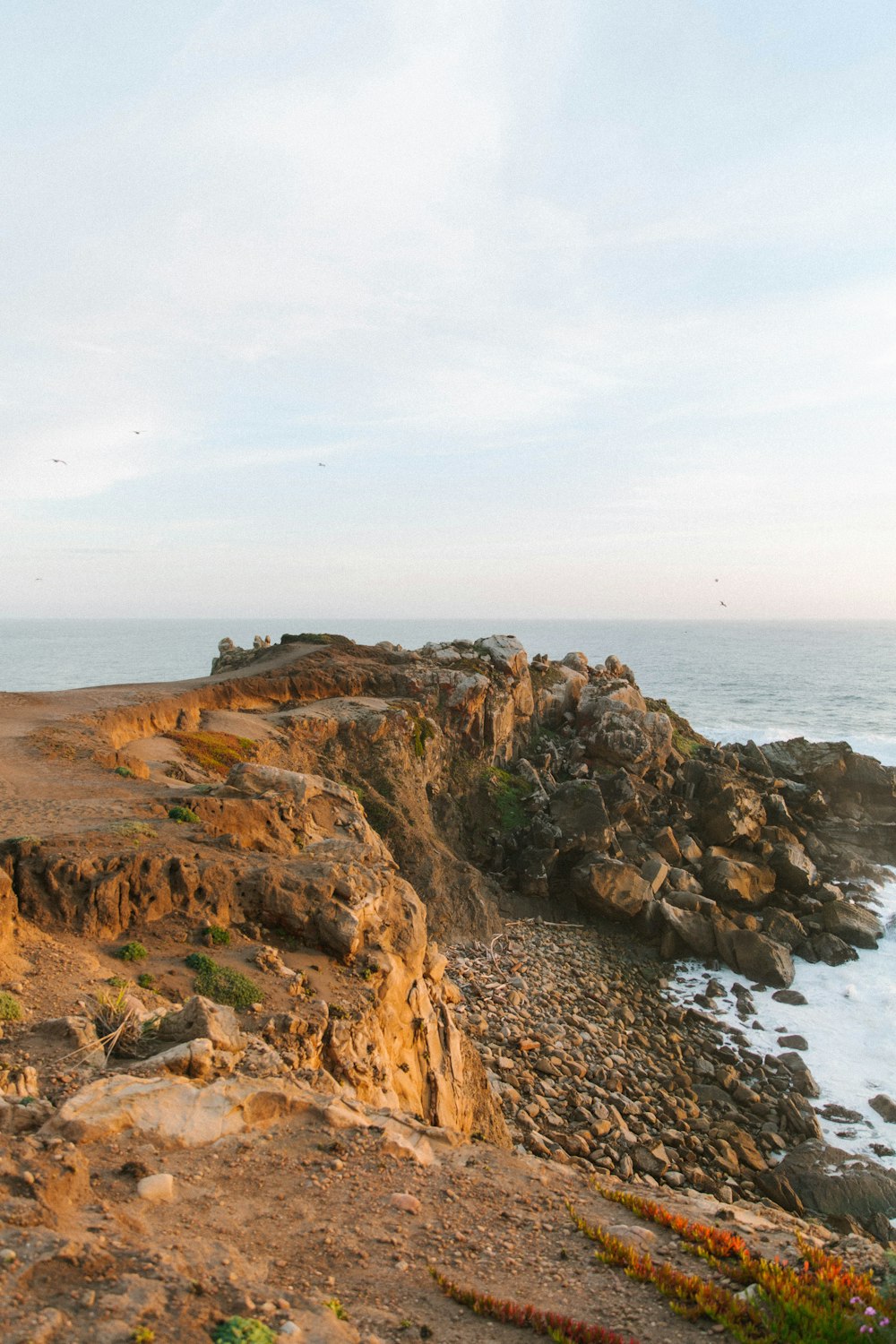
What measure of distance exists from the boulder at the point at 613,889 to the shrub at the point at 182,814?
66.6ft

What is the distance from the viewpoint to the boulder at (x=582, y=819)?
37.8 m

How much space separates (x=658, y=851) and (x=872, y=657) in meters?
166

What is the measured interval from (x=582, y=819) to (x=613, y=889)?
5126 mm

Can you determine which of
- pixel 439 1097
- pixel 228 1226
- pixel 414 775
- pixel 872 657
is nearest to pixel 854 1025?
pixel 439 1097

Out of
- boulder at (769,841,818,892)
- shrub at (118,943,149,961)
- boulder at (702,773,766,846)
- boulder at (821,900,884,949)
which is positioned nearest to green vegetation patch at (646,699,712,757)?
boulder at (702,773,766,846)

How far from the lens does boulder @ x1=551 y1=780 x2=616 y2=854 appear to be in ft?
124

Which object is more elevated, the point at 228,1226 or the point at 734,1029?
the point at 228,1226

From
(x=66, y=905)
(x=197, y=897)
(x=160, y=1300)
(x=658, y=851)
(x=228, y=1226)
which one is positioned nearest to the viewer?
(x=160, y=1300)

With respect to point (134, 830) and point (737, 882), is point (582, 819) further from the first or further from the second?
point (134, 830)

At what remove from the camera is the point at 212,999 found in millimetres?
14484

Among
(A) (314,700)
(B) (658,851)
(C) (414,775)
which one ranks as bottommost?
(B) (658,851)

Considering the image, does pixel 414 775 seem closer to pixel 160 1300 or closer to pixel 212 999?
pixel 212 999

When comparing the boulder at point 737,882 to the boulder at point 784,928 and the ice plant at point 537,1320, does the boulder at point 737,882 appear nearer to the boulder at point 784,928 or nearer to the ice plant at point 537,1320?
the boulder at point 784,928

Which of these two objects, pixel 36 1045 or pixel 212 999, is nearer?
pixel 36 1045
